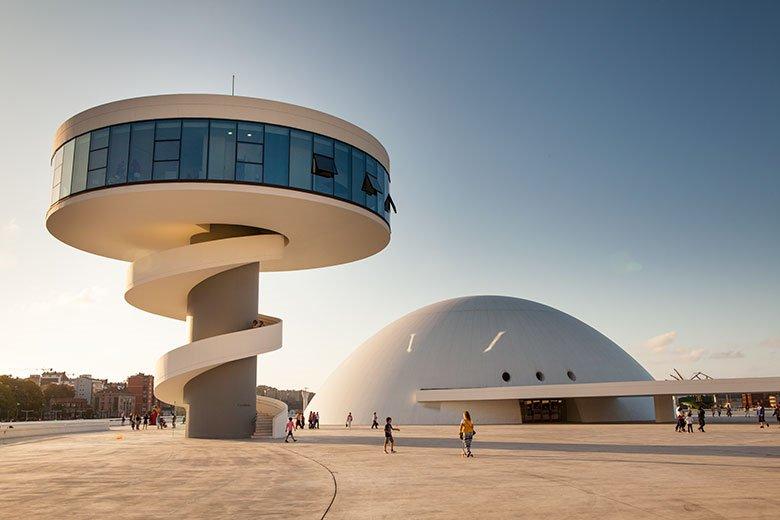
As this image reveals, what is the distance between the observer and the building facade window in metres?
32.1

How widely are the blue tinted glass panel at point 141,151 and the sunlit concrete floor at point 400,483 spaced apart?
→ 1287cm

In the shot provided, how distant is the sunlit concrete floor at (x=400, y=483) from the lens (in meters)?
12.3

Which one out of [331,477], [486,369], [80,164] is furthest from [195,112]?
[486,369]

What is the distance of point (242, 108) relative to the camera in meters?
32.7

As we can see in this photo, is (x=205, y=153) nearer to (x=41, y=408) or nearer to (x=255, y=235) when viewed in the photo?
(x=255, y=235)

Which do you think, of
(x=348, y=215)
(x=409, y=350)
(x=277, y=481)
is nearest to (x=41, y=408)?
(x=409, y=350)

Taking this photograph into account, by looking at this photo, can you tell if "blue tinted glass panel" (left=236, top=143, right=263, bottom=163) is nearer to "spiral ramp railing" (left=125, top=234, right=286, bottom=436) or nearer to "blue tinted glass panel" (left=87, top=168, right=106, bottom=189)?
"spiral ramp railing" (left=125, top=234, right=286, bottom=436)

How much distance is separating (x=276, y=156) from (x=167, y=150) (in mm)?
5157

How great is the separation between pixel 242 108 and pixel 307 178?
460 centimetres

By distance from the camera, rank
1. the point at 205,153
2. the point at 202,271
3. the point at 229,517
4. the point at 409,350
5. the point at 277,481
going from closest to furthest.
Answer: the point at 229,517, the point at 277,481, the point at 205,153, the point at 202,271, the point at 409,350

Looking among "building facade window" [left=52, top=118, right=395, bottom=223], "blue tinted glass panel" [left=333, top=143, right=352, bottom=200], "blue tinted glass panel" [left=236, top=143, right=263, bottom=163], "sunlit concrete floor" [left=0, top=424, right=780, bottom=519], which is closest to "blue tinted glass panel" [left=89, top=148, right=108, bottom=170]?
"building facade window" [left=52, top=118, right=395, bottom=223]

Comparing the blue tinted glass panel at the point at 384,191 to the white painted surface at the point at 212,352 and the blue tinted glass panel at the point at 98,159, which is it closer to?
the white painted surface at the point at 212,352

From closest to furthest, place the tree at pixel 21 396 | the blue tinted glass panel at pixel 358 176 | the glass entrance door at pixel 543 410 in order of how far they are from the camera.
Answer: the blue tinted glass panel at pixel 358 176 → the glass entrance door at pixel 543 410 → the tree at pixel 21 396

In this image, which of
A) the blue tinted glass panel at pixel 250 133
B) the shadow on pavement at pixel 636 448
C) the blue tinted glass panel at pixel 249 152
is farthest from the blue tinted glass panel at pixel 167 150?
the shadow on pavement at pixel 636 448
